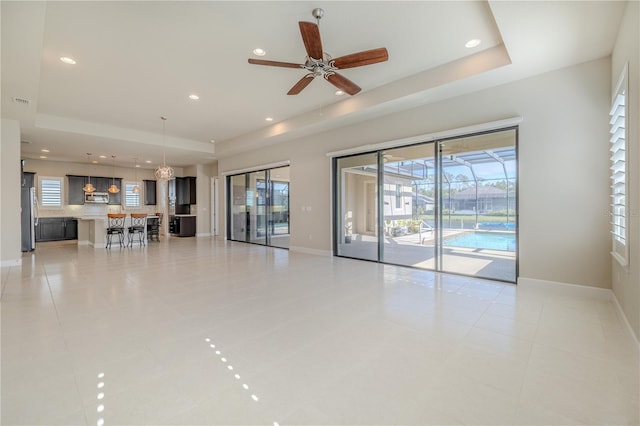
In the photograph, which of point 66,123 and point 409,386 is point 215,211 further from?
point 409,386

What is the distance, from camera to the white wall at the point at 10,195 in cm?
588

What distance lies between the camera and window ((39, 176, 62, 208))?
34.1 ft

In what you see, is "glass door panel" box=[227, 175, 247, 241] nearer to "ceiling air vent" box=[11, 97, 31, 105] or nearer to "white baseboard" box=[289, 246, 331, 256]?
"white baseboard" box=[289, 246, 331, 256]

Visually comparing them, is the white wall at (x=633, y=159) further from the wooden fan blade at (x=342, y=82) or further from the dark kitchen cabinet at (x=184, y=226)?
the dark kitchen cabinet at (x=184, y=226)

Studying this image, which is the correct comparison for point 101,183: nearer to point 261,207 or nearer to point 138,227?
point 138,227

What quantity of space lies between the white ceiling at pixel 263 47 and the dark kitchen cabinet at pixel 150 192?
243 inches

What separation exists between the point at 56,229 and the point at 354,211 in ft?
35.7

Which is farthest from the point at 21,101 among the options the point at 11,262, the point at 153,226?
the point at 153,226

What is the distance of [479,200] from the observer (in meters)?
4.81

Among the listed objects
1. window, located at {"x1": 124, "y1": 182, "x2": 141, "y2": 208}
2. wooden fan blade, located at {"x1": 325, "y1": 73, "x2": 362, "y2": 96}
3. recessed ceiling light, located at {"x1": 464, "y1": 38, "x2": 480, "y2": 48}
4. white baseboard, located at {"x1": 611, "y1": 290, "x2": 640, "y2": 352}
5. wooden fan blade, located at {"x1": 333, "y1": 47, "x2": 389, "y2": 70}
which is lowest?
white baseboard, located at {"x1": 611, "y1": 290, "x2": 640, "y2": 352}

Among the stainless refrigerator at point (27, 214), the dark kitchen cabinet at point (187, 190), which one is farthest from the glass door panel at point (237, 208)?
the stainless refrigerator at point (27, 214)

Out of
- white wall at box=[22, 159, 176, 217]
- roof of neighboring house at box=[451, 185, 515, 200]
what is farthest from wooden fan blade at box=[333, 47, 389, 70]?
white wall at box=[22, 159, 176, 217]

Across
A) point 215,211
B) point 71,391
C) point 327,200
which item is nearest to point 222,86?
point 327,200

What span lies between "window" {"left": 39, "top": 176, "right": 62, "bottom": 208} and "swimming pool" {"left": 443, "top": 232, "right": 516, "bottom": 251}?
519 inches
